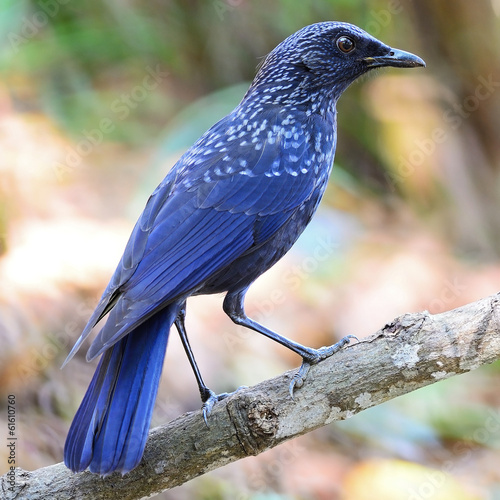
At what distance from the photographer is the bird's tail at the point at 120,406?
7.95 feet

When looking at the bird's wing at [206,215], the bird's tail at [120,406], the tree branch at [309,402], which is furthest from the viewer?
the bird's wing at [206,215]

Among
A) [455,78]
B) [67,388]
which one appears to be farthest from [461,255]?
[67,388]

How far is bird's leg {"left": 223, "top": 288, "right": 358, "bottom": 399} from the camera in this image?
2.66 meters

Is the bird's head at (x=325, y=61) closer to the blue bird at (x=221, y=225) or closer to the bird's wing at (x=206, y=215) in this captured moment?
the blue bird at (x=221, y=225)

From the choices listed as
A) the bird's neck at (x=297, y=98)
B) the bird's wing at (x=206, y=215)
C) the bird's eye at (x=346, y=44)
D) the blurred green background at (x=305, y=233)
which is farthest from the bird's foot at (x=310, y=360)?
the blurred green background at (x=305, y=233)

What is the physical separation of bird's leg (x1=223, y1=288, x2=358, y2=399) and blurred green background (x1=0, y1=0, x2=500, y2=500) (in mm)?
1352

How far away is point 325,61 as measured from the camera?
10.8 ft

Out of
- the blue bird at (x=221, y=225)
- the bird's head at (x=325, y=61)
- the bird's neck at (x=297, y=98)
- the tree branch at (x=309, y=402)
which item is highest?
the bird's head at (x=325, y=61)

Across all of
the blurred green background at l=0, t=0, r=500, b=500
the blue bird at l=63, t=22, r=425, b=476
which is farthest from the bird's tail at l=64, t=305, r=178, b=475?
the blurred green background at l=0, t=0, r=500, b=500

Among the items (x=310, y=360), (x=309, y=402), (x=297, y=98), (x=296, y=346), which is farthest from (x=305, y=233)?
(x=309, y=402)

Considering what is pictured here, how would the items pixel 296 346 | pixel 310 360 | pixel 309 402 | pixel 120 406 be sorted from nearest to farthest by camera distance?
pixel 120 406
pixel 309 402
pixel 310 360
pixel 296 346

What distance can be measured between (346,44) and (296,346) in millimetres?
1374

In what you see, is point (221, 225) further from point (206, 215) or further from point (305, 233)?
point (305, 233)

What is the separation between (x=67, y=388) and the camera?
4.21 meters
